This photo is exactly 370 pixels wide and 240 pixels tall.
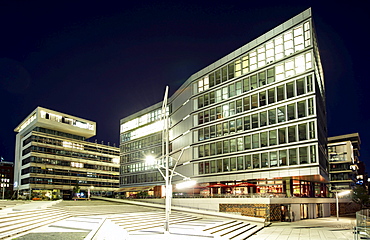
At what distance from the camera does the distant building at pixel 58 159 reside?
10719 centimetres

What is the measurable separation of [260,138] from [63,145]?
266 ft

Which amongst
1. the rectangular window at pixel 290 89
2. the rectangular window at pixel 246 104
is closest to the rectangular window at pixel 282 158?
the rectangular window at pixel 290 89

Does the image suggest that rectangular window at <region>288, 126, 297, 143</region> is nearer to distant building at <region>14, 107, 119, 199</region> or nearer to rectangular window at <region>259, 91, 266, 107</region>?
rectangular window at <region>259, 91, 266, 107</region>

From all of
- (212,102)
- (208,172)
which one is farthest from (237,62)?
(208,172)

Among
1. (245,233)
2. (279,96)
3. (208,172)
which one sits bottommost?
(245,233)

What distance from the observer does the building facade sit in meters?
48.9

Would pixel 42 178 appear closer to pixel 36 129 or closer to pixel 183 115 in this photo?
pixel 36 129

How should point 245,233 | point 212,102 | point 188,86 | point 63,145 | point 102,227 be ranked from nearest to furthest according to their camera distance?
point 102,227 → point 245,233 → point 212,102 → point 188,86 → point 63,145

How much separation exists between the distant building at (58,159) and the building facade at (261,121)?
55.4 meters

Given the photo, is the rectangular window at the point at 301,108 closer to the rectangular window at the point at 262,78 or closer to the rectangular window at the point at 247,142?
the rectangular window at the point at 262,78

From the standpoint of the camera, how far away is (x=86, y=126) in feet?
414

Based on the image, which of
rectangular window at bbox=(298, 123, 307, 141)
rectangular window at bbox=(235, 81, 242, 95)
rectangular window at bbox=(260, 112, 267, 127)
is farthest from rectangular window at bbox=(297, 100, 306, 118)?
rectangular window at bbox=(235, 81, 242, 95)

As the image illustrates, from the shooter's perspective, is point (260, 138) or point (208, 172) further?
point (208, 172)

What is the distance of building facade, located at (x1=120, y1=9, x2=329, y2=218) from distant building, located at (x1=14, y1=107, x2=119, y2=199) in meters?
55.4
